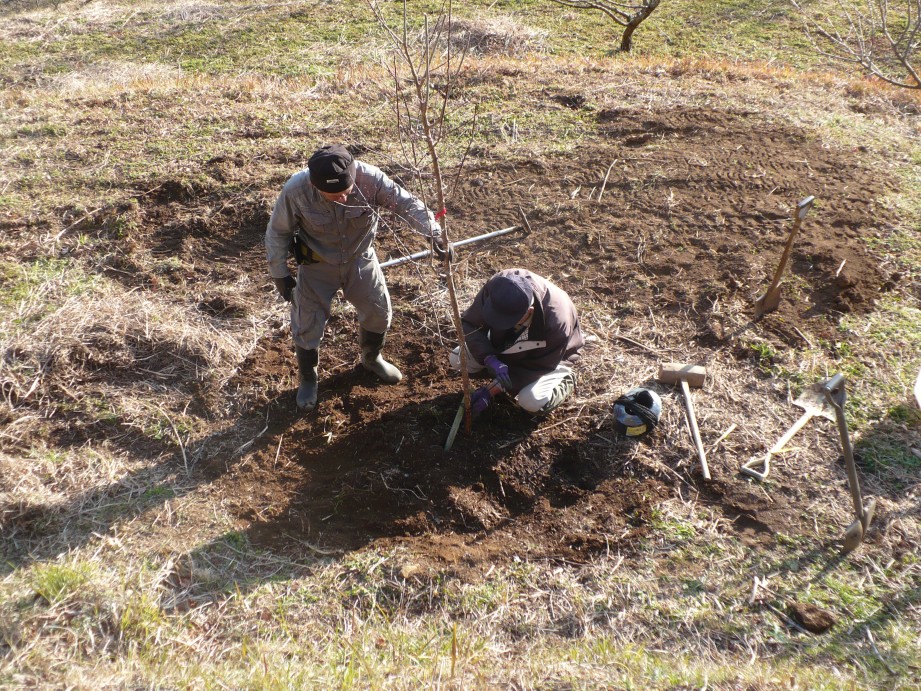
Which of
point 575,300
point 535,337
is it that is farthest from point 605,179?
point 535,337

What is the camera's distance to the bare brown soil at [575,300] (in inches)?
150

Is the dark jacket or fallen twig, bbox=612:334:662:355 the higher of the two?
the dark jacket

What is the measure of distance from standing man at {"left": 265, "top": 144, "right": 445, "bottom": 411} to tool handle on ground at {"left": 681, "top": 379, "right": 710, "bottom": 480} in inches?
71.0

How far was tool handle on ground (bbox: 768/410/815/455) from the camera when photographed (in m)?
4.04

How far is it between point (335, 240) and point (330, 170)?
56 cm

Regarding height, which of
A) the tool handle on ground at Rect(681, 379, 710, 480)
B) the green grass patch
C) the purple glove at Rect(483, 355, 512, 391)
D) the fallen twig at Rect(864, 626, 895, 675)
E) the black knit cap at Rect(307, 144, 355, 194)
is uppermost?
the black knit cap at Rect(307, 144, 355, 194)

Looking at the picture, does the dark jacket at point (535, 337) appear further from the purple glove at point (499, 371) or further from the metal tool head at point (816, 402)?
the metal tool head at point (816, 402)

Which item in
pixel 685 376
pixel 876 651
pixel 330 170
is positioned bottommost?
pixel 876 651

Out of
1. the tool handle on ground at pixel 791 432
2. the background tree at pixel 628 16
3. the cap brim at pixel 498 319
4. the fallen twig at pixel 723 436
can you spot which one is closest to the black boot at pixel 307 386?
the cap brim at pixel 498 319

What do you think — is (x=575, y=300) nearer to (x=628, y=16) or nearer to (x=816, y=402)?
(x=816, y=402)

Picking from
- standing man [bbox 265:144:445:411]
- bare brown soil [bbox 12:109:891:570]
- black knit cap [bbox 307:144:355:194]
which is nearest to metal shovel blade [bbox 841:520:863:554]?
bare brown soil [bbox 12:109:891:570]

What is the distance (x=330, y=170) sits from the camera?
11.5ft

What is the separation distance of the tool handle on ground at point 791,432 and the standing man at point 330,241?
2279 mm

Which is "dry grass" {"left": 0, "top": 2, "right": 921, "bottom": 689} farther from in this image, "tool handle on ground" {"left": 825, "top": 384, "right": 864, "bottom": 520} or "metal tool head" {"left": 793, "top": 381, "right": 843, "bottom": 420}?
"tool handle on ground" {"left": 825, "top": 384, "right": 864, "bottom": 520}
